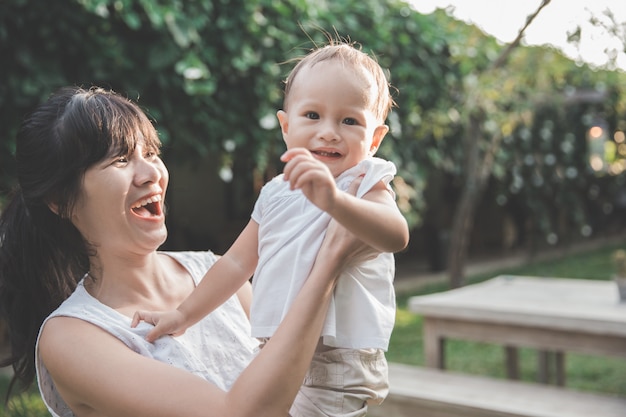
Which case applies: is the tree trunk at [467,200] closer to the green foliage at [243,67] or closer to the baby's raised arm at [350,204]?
the green foliage at [243,67]

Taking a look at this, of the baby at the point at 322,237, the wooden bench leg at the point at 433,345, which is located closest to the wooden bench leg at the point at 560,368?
the wooden bench leg at the point at 433,345

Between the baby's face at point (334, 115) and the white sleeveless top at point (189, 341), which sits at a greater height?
the baby's face at point (334, 115)

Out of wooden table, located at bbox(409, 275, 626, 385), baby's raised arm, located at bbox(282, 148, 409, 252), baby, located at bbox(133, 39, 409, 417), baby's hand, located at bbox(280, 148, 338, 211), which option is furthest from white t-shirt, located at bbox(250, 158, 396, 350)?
wooden table, located at bbox(409, 275, 626, 385)

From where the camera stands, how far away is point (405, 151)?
687 centimetres

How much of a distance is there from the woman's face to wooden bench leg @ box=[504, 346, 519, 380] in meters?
4.17

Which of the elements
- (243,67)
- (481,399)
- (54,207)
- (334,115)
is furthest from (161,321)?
(243,67)

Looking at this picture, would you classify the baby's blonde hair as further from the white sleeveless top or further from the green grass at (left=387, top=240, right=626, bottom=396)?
the green grass at (left=387, top=240, right=626, bottom=396)

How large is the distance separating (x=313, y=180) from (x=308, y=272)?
359 millimetres

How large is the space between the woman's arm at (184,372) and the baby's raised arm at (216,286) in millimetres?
109

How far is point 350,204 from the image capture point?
1.16 meters

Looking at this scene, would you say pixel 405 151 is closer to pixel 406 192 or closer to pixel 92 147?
pixel 406 192

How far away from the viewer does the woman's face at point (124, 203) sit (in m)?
1.58

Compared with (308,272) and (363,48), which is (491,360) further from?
(308,272)

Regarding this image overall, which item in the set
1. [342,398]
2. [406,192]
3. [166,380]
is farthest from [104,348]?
[406,192]
